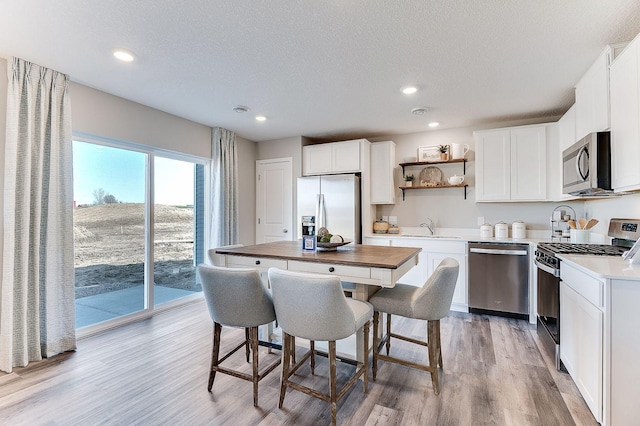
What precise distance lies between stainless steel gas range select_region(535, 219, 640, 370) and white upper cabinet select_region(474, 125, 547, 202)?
1.16 m

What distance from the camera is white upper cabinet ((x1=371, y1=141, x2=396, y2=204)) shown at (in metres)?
4.54

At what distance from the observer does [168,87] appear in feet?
9.78

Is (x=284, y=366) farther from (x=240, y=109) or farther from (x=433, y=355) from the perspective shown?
(x=240, y=109)

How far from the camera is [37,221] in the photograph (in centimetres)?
252

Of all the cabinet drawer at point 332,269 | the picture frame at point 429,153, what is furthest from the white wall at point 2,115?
the picture frame at point 429,153

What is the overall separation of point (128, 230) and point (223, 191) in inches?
52.6

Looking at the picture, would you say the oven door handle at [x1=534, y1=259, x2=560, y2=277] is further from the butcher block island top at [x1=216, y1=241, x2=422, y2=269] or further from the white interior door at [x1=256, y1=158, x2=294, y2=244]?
the white interior door at [x1=256, y1=158, x2=294, y2=244]

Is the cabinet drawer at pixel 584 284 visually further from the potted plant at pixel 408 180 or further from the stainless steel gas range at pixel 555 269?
the potted plant at pixel 408 180

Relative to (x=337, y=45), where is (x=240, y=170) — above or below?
below

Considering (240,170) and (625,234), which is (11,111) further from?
(625,234)

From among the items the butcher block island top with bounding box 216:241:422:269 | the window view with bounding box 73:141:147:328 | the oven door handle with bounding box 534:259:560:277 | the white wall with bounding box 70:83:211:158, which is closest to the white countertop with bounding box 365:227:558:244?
the oven door handle with bounding box 534:259:560:277

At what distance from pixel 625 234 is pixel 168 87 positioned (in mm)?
4212

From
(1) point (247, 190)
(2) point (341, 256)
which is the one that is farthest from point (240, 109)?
(2) point (341, 256)

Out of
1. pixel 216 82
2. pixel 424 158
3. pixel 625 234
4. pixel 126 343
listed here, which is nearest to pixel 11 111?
pixel 216 82
